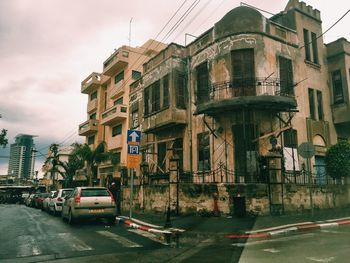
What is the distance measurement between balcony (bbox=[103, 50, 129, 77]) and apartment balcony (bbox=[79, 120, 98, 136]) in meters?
6.44

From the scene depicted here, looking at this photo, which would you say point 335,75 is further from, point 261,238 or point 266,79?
point 261,238

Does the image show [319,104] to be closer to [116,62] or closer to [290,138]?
[290,138]

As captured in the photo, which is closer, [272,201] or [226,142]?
[272,201]

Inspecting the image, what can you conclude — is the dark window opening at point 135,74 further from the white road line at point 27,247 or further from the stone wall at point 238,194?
the white road line at point 27,247

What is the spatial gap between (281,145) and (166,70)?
9149 mm

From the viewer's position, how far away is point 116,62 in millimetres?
33031

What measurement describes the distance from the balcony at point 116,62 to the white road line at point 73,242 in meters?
25.6

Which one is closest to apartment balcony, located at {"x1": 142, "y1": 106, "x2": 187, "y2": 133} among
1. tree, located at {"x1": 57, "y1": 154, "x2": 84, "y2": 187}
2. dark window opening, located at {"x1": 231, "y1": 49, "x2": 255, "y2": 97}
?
dark window opening, located at {"x1": 231, "y1": 49, "x2": 255, "y2": 97}

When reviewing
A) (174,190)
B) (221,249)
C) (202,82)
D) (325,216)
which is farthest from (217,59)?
(221,249)

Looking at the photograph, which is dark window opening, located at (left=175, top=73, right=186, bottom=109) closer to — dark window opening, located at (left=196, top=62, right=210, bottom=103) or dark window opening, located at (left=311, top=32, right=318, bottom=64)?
dark window opening, located at (left=196, top=62, right=210, bottom=103)

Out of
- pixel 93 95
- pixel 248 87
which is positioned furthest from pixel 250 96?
pixel 93 95

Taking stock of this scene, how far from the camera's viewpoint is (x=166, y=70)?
813 inches

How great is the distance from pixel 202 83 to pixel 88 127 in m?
23.0

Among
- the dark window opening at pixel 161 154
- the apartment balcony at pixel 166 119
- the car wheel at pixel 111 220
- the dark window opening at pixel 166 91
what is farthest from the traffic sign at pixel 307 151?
the dark window opening at pixel 161 154
